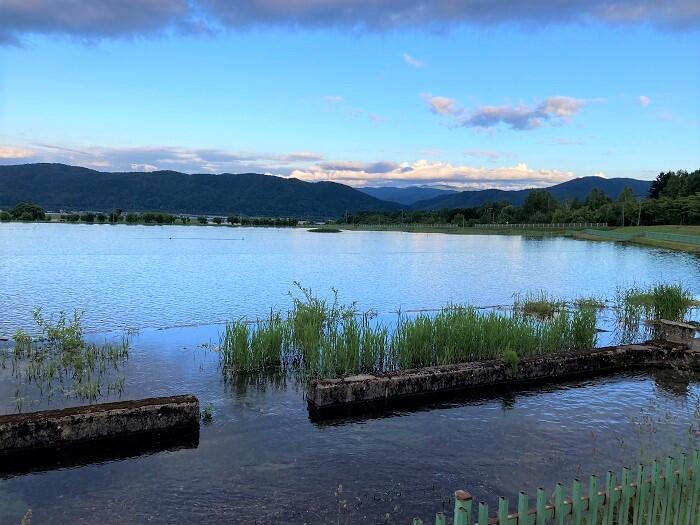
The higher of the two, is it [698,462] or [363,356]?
[698,462]

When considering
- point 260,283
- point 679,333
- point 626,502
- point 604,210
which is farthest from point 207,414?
point 604,210

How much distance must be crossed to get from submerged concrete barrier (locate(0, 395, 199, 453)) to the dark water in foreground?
575mm

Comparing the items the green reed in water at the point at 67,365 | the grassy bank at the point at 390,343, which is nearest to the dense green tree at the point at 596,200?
the grassy bank at the point at 390,343

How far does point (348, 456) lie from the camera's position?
7859 millimetres

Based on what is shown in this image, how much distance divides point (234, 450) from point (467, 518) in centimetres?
504

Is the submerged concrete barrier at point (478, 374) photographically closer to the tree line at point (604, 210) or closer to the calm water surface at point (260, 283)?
the calm water surface at point (260, 283)

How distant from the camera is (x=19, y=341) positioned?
12742 mm

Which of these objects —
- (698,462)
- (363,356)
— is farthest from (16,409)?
(698,462)

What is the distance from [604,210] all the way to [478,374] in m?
135

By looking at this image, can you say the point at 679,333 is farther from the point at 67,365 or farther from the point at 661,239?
the point at 661,239

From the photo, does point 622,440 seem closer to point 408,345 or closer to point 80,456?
point 408,345

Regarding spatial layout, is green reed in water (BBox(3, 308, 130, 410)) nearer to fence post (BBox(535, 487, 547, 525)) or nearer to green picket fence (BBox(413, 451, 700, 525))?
green picket fence (BBox(413, 451, 700, 525))

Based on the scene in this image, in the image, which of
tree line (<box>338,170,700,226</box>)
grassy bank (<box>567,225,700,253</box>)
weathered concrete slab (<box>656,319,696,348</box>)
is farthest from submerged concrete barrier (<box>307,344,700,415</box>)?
tree line (<box>338,170,700,226</box>)

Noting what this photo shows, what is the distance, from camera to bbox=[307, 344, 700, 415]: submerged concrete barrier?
9.86 m
